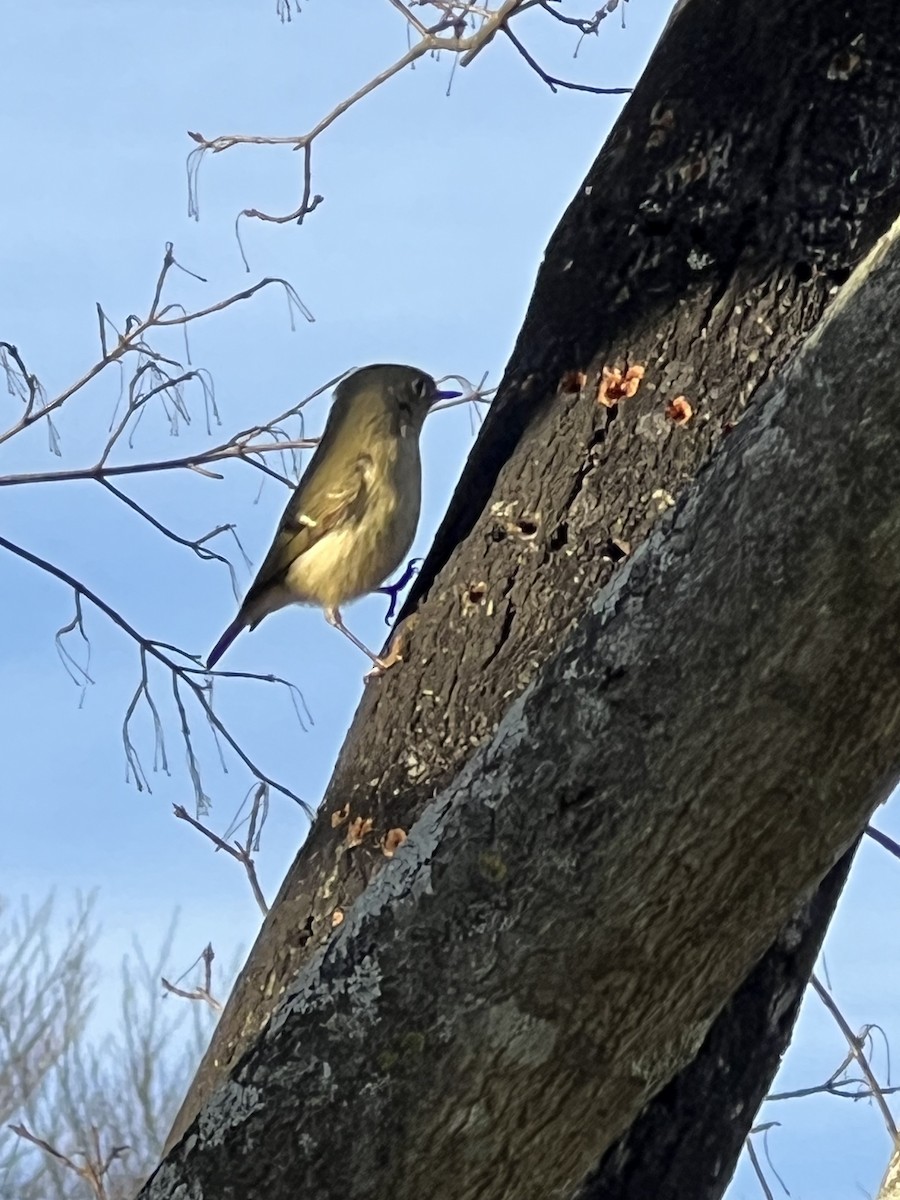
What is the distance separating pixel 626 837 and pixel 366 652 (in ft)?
4.85

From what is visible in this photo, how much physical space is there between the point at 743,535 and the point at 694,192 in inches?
41.8

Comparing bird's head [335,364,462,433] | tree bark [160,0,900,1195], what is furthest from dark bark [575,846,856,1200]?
bird's head [335,364,462,433]

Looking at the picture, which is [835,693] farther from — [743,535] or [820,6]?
[820,6]

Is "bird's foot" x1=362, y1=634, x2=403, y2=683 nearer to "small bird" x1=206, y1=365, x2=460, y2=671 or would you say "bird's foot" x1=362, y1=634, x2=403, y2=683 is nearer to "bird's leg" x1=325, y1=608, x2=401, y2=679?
"bird's leg" x1=325, y1=608, x2=401, y2=679

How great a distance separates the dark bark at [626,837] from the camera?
1442 mm

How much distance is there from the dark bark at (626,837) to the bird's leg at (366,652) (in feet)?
2.39

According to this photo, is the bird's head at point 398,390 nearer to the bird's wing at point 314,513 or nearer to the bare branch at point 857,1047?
the bird's wing at point 314,513

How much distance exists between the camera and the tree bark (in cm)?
215

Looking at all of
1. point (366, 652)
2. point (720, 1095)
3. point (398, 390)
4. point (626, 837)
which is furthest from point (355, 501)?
point (626, 837)

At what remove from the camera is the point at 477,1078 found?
1.48m

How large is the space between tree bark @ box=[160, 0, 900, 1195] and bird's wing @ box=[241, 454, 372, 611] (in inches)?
65.3

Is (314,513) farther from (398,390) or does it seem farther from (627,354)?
(627,354)

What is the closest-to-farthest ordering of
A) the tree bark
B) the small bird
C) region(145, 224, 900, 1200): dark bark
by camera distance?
1. region(145, 224, 900, 1200): dark bark
2. the tree bark
3. the small bird

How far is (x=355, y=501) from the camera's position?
13.6 feet
